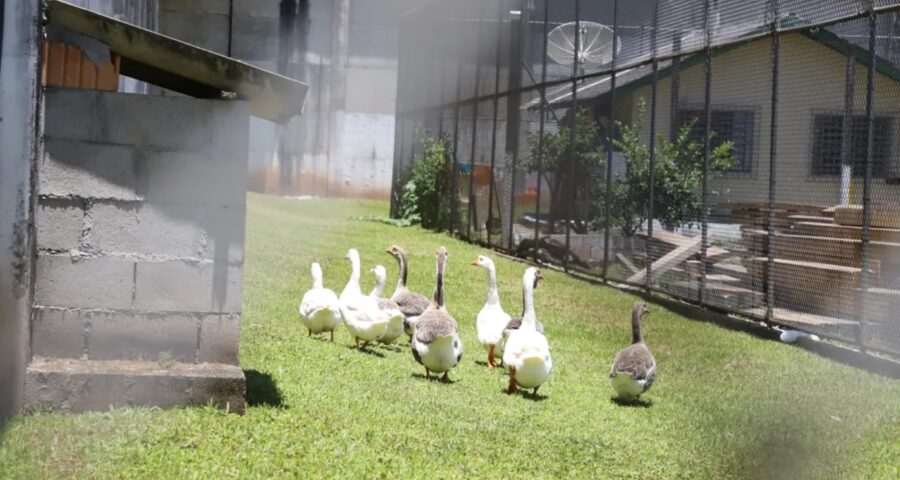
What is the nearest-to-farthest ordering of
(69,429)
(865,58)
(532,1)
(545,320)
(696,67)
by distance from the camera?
(69,429) < (865,58) < (545,320) < (696,67) < (532,1)

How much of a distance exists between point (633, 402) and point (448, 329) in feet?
3.88

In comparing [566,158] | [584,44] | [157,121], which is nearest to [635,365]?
[157,121]

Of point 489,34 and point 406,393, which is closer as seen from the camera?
point 406,393

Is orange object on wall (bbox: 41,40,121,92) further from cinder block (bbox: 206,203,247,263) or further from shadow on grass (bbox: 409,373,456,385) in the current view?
shadow on grass (bbox: 409,373,456,385)

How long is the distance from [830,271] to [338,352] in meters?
3.79

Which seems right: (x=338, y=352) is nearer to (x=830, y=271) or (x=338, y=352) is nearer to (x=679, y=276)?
(x=830, y=271)

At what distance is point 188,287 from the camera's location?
6.44 m

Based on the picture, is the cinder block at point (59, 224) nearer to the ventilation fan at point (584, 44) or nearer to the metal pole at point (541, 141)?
the ventilation fan at point (584, 44)

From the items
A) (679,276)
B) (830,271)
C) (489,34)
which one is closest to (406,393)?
(830,271)

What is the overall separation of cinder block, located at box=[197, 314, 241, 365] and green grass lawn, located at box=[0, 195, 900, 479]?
0.33 meters

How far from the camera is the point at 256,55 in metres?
28.9

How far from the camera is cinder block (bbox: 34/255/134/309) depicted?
625cm

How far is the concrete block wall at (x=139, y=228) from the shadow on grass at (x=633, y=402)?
2.47m

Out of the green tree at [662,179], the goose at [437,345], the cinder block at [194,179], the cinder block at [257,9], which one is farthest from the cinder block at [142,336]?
the cinder block at [257,9]
